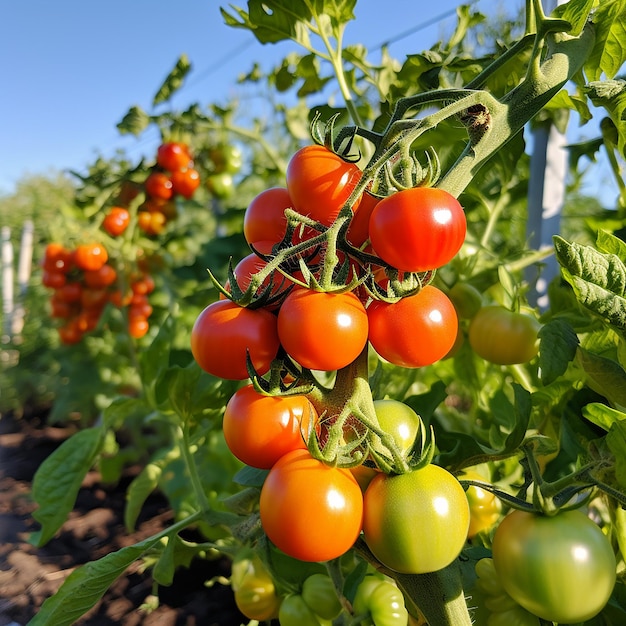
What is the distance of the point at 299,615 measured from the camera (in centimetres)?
73

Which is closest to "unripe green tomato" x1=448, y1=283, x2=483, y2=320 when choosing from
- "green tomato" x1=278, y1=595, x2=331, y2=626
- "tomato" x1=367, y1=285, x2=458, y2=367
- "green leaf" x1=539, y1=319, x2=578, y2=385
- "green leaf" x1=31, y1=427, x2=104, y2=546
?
"green leaf" x1=539, y1=319, x2=578, y2=385

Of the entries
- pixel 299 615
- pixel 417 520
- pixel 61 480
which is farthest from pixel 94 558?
pixel 417 520

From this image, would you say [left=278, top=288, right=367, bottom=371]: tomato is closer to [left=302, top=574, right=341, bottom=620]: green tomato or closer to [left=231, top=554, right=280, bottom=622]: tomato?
[left=302, top=574, right=341, bottom=620]: green tomato

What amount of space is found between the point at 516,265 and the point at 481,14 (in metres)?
0.44

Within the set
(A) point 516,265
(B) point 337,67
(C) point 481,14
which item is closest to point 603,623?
(A) point 516,265

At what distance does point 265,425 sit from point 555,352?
11.9 inches

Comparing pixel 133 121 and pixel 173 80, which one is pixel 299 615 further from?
pixel 173 80

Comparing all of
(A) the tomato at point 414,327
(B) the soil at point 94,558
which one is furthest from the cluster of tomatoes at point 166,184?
(A) the tomato at point 414,327

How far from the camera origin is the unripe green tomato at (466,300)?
0.81m

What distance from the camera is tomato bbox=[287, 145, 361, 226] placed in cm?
49

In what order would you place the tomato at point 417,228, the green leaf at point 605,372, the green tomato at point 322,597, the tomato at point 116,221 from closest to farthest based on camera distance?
1. the tomato at point 417,228
2. the green leaf at point 605,372
3. the green tomato at point 322,597
4. the tomato at point 116,221

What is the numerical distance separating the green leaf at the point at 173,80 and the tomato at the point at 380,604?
1514 millimetres

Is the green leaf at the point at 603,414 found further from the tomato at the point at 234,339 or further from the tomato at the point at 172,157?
the tomato at the point at 172,157

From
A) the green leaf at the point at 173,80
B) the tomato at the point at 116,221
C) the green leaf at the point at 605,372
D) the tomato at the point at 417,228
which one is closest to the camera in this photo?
the tomato at the point at 417,228
